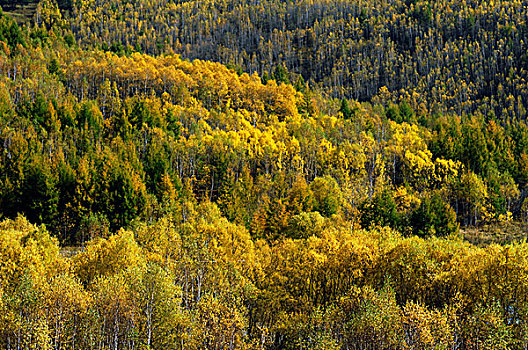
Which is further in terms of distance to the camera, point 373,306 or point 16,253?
point 16,253

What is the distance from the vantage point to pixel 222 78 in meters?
192

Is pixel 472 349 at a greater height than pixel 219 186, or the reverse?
pixel 472 349

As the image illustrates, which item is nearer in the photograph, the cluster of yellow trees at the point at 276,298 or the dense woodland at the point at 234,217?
the cluster of yellow trees at the point at 276,298

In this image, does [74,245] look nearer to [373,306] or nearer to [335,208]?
[335,208]

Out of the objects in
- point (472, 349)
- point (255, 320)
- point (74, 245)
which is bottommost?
point (74, 245)

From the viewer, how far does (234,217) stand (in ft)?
397

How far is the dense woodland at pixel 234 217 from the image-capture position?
2306 inches

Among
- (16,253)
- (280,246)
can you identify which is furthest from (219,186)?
(16,253)

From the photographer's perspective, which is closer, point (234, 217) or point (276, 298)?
point (276, 298)

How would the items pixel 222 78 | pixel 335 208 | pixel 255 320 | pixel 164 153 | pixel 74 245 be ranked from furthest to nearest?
pixel 222 78 → pixel 164 153 → pixel 335 208 → pixel 74 245 → pixel 255 320

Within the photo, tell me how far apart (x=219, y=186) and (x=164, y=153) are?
15699 millimetres

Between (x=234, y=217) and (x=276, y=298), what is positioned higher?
(x=276, y=298)

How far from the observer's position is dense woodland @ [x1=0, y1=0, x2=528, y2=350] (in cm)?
5856

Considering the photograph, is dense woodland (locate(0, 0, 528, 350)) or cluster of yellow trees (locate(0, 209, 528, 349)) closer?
cluster of yellow trees (locate(0, 209, 528, 349))
